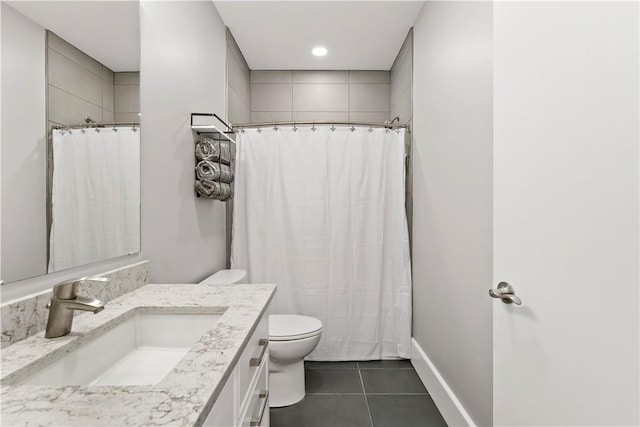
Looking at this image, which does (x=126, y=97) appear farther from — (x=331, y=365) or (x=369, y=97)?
(x=369, y=97)

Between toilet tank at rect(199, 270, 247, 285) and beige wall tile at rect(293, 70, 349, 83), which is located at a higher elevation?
beige wall tile at rect(293, 70, 349, 83)

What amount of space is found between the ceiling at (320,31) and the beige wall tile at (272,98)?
0.19 meters

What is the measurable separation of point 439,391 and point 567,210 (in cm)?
154

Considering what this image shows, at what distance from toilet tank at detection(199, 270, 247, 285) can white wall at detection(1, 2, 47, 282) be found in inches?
43.9

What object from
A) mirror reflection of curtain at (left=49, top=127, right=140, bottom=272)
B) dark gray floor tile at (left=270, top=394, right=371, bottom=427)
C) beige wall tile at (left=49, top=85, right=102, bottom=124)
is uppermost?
beige wall tile at (left=49, top=85, right=102, bottom=124)

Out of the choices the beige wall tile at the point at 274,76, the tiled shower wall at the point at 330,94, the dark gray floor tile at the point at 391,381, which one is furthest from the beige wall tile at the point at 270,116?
the dark gray floor tile at the point at 391,381

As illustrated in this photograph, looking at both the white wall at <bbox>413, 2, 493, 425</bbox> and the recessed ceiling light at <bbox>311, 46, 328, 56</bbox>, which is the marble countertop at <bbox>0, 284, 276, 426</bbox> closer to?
the white wall at <bbox>413, 2, 493, 425</bbox>

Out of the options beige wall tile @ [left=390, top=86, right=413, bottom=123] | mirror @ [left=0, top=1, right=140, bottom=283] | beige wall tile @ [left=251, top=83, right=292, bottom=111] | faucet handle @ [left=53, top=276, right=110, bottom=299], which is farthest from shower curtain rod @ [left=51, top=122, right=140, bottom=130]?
beige wall tile @ [left=251, top=83, right=292, bottom=111]

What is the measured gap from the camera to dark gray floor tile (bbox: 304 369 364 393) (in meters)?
2.09

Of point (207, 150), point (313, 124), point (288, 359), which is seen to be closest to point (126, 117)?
point (207, 150)

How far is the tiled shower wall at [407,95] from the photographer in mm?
2494

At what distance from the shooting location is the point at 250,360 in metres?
1.00

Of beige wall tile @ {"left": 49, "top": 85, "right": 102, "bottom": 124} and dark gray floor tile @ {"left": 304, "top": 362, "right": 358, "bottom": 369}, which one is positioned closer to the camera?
beige wall tile @ {"left": 49, "top": 85, "right": 102, "bottom": 124}

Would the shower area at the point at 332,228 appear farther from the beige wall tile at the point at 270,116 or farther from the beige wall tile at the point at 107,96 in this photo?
the beige wall tile at the point at 107,96
